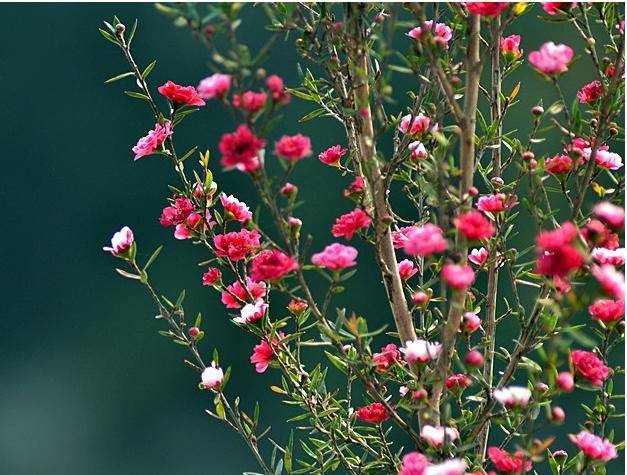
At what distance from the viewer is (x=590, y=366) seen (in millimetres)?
1202

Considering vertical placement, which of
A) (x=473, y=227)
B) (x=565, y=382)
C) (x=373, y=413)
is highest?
(x=473, y=227)

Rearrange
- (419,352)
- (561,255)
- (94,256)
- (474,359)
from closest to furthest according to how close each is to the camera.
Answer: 1. (561,255)
2. (474,359)
3. (419,352)
4. (94,256)

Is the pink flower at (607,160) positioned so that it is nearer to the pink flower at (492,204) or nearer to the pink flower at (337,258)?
the pink flower at (492,204)

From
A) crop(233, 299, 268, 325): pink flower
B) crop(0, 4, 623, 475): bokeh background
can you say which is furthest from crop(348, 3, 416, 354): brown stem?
crop(0, 4, 623, 475): bokeh background

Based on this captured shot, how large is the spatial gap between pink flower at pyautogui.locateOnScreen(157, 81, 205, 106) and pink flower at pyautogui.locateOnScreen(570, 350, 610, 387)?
0.75 m

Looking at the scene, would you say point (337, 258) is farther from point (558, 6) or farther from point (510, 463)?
point (558, 6)

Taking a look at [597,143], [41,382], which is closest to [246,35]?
[41,382]

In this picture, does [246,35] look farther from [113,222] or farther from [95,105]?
[113,222]

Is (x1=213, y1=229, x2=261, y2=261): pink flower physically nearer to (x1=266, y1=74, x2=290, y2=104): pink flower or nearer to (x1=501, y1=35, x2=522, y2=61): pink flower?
(x1=266, y1=74, x2=290, y2=104): pink flower

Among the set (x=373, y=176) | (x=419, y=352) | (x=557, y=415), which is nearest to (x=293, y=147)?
(x=373, y=176)

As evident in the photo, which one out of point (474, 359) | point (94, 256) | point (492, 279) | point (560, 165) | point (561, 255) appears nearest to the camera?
point (561, 255)

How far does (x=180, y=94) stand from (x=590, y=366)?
0.82m

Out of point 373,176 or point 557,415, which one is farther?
point 373,176

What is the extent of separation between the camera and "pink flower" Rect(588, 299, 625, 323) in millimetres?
1268
